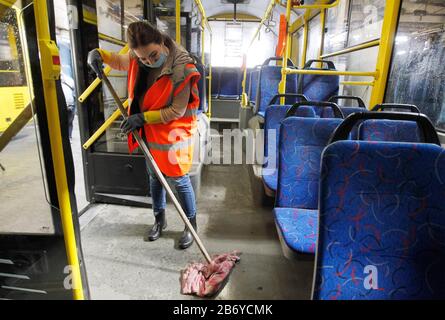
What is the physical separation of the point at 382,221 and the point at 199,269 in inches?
50.2

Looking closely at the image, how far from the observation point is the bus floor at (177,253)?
1.81m

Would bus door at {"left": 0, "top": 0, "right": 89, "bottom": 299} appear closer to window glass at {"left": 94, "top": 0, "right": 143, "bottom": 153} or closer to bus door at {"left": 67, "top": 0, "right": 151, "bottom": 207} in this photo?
bus door at {"left": 67, "top": 0, "right": 151, "bottom": 207}

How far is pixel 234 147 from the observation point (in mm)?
5906

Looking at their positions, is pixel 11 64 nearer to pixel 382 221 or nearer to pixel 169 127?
pixel 169 127

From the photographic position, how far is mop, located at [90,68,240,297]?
5.81ft

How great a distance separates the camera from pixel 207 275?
1.88 m

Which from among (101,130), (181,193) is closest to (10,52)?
(181,193)

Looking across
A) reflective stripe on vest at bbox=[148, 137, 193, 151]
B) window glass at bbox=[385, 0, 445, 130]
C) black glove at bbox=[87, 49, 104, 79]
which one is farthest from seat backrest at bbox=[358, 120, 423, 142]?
black glove at bbox=[87, 49, 104, 79]

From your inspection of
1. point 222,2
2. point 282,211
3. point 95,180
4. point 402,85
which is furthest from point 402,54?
point 222,2

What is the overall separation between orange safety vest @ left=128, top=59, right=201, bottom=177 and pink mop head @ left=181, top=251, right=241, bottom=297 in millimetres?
669

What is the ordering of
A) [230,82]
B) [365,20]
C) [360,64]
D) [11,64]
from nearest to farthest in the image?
[11,64]
[365,20]
[360,64]
[230,82]
